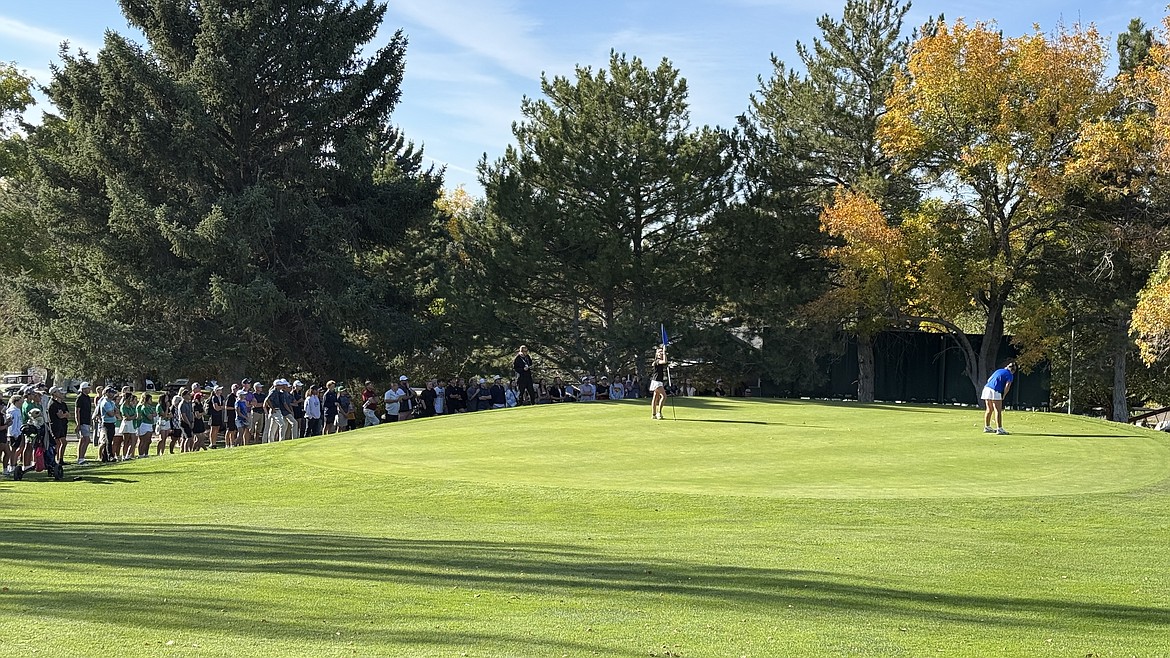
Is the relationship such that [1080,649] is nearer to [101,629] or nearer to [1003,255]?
[101,629]

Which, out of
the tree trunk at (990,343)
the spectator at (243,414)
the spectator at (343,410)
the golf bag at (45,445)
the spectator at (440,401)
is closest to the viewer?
the golf bag at (45,445)

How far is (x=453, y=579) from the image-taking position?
9.72m

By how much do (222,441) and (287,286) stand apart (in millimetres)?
13510

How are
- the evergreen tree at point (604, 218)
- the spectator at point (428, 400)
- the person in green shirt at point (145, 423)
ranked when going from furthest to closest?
the evergreen tree at point (604, 218) < the spectator at point (428, 400) < the person in green shirt at point (145, 423)

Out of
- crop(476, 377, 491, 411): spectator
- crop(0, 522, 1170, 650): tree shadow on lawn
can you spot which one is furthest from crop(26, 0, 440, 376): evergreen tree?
crop(0, 522, 1170, 650): tree shadow on lawn

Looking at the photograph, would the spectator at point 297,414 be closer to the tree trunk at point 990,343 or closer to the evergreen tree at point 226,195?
the evergreen tree at point 226,195

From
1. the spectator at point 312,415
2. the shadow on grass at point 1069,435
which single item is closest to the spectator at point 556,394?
the spectator at point 312,415

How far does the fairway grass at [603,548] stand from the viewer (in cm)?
778

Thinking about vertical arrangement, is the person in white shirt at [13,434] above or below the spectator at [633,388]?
below

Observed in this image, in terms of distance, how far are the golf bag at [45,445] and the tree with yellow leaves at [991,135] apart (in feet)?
110

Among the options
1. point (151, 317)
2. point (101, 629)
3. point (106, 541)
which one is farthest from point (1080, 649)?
point (151, 317)

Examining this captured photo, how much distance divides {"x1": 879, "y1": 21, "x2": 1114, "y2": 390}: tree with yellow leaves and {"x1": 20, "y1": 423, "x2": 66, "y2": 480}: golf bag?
110ft

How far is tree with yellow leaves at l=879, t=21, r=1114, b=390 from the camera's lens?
43.2 metres

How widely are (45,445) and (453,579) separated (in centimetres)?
1476
